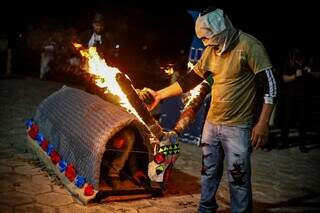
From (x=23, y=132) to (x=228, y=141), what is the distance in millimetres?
5713

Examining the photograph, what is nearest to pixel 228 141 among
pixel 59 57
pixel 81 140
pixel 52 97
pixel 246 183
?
pixel 246 183

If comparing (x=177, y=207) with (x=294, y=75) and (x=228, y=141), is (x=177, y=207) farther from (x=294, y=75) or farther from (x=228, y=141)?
(x=294, y=75)

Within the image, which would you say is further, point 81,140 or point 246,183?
point 81,140

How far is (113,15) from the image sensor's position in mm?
21516

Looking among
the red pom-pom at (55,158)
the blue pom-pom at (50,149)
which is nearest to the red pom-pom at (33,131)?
the blue pom-pom at (50,149)

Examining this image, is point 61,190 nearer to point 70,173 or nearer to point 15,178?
point 70,173

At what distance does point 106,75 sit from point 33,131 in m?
2.60

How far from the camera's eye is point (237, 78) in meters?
4.66

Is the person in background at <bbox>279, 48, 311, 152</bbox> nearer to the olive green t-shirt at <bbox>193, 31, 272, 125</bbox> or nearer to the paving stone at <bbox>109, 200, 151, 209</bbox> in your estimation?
the paving stone at <bbox>109, 200, 151, 209</bbox>

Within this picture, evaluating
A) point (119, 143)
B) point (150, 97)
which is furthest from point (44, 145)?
point (150, 97)

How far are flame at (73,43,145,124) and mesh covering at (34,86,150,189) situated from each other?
0.62ft

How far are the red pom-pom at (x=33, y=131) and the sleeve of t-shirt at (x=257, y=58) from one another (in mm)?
4576

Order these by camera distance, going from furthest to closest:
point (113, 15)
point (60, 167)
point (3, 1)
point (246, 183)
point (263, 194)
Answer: point (3, 1)
point (113, 15)
point (263, 194)
point (60, 167)
point (246, 183)

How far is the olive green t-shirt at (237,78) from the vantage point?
4.50m
